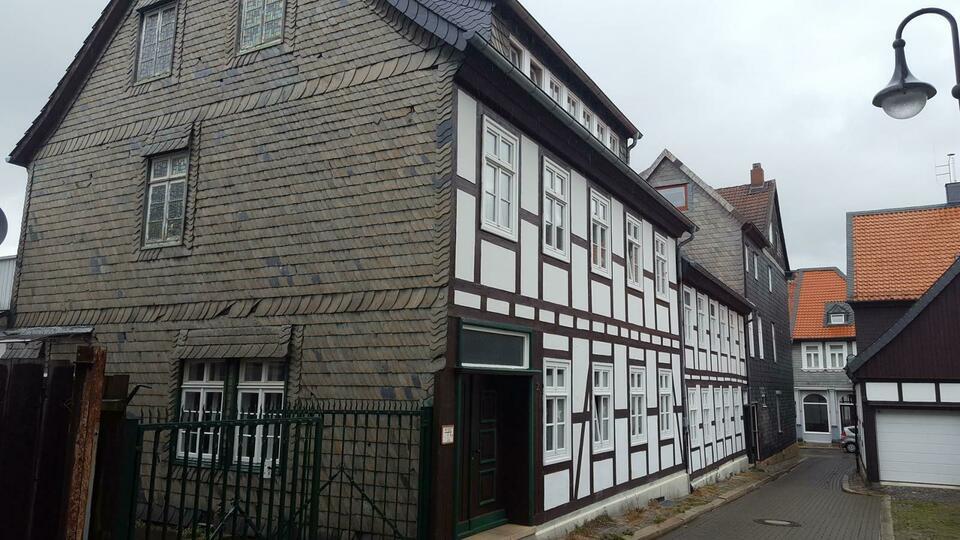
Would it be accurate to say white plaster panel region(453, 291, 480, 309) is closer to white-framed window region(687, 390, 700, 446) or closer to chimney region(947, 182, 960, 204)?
white-framed window region(687, 390, 700, 446)

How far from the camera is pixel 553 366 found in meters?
11.3

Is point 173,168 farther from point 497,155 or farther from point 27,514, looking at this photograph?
point 27,514

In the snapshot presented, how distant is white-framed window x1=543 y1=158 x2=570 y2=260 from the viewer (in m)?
11.4

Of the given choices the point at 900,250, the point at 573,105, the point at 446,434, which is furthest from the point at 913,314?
the point at 446,434

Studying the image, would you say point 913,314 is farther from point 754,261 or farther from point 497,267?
point 497,267

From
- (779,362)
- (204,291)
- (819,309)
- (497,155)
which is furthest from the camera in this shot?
(819,309)

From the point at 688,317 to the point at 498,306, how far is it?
11.0m

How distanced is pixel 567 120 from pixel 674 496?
30.2 feet

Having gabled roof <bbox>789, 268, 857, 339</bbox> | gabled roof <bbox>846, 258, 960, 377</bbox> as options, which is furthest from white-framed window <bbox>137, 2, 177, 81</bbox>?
gabled roof <bbox>789, 268, 857, 339</bbox>

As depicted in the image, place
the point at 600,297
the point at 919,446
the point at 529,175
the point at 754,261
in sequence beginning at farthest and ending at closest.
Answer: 1. the point at 754,261
2. the point at 919,446
3. the point at 600,297
4. the point at 529,175

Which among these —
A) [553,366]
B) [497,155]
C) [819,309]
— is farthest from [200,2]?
[819,309]

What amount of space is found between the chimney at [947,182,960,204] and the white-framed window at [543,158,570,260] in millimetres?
21159

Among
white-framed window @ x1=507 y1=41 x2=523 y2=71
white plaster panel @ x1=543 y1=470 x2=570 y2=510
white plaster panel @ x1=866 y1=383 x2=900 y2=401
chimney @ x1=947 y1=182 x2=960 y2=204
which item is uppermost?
chimney @ x1=947 y1=182 x2=960 y2=204

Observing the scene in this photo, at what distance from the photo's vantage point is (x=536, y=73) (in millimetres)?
13609
